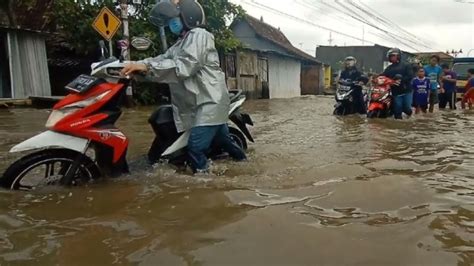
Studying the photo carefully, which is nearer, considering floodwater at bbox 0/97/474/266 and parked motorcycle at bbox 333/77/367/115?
floodwater at bbox 0/97/474/266

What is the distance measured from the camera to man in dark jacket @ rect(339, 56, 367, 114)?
10133mm

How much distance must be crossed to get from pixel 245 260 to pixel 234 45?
15492 mm

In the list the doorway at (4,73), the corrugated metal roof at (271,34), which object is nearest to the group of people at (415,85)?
the doorway at (4,73)

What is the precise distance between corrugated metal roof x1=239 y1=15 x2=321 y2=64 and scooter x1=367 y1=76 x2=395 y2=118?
59.8 feet

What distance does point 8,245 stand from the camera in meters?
2.42

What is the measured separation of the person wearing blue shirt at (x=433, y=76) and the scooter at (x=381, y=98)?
3387 millimetres

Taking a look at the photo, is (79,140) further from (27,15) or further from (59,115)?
(27,15)

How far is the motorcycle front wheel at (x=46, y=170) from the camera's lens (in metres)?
3.33

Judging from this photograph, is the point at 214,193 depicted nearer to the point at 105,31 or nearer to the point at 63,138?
the point at 63,138

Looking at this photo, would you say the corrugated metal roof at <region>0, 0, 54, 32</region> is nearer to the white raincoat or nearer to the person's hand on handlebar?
the white raincoat

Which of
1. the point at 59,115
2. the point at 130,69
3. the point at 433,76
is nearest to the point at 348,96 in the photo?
the point at 433,76

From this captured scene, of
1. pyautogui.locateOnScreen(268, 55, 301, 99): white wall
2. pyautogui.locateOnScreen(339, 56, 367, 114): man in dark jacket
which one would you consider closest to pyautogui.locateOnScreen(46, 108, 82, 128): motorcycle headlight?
pyautogui.locateOnScreen(339, 56, 367, 114): man in dark jacket

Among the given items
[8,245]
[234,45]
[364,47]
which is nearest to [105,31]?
[234,45]

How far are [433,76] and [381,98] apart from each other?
13.5 feet
